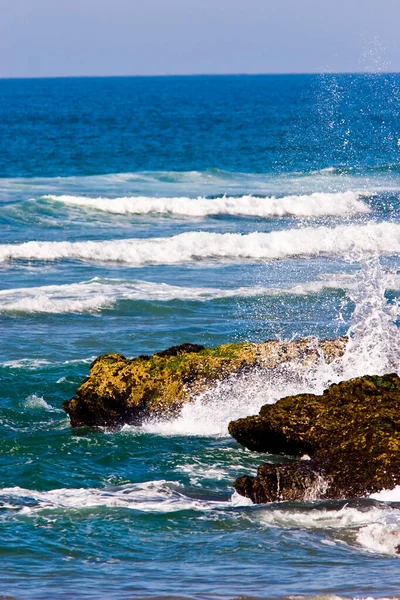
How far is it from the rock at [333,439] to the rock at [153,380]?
1.70 metres

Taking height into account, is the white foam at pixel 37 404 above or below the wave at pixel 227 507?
above

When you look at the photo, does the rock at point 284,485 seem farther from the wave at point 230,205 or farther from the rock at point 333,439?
the wave at point 230,205

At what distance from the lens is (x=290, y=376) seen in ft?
46.8

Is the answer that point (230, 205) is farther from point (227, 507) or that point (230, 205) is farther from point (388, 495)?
point (388, 495)

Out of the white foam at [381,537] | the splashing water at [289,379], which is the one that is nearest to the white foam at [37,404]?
the splashing water at [289,379]

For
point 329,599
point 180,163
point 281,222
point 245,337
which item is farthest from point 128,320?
point 180,163

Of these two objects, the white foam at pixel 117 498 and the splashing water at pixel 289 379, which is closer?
the white foam at pixel 117 498

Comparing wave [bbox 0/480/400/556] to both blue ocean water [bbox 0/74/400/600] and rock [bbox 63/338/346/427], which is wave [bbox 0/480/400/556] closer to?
blue ocean water [bbox 0/74/400/600]

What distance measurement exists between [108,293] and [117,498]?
38.9ft

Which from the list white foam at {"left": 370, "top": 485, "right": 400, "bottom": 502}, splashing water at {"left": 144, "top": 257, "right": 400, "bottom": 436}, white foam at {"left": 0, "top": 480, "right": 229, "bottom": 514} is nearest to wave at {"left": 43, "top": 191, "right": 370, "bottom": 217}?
splashing water at {"left": 144, "top": 257, "right": 400, "bottom": 436}

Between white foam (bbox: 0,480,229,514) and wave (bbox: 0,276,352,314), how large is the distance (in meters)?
9.82

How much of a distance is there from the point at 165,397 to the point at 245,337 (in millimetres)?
5019

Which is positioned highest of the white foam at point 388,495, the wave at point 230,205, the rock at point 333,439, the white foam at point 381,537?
the wave at point 230,205

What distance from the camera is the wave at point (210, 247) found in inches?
1113
